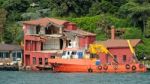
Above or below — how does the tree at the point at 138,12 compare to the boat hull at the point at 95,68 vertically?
above

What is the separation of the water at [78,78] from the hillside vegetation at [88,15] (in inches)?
616

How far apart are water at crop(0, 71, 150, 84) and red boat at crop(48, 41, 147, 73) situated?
4432 millimetres

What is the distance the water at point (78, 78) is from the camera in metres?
79.8

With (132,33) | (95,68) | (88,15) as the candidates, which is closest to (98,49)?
(95,68)

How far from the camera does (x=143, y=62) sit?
332ft

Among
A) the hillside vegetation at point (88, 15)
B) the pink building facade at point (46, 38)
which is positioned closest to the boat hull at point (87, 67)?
the pink building facade at point (46, 38)

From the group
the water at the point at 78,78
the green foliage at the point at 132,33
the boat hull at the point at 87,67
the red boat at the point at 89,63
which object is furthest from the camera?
the green foliage at the point at 132,33

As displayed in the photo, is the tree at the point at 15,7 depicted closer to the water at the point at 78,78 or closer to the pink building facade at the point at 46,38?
the pink building facade at the point at 46,38

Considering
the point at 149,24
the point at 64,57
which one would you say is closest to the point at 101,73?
the point at 64,57

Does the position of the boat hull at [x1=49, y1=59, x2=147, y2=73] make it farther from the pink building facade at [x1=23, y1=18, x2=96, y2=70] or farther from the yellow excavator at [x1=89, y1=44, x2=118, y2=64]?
the pink building facade at [x1=23, y1=18, x2=96, y2=70]

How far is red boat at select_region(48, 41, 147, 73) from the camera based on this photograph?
97.2 m

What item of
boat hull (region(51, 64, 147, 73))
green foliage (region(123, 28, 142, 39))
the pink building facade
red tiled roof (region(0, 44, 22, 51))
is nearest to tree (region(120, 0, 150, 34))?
green foliage (region(123, 28, 142, 39))

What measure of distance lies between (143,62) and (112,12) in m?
20.7

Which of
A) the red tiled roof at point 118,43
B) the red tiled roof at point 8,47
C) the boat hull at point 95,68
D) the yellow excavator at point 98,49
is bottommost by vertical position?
the boat hull at point 95,68
